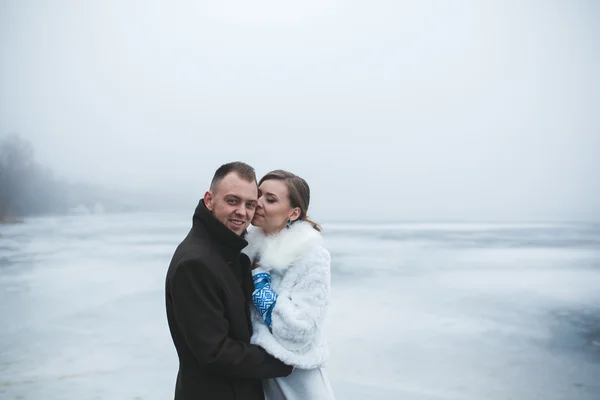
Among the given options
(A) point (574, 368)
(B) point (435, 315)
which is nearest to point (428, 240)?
(B) point (435, 315)

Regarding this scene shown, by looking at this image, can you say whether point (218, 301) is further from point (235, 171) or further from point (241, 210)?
point (235, 171)

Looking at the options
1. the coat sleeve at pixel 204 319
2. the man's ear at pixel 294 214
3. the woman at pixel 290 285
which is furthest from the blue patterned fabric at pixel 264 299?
the man's ear at pixel 294 214

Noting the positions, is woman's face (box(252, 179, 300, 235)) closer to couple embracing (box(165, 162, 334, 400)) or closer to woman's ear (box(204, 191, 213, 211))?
couple embracing (box(165, 162, 334, 400))

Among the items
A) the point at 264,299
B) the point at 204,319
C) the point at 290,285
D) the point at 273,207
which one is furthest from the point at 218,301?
the point at 273,207

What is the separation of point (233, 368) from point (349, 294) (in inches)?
183

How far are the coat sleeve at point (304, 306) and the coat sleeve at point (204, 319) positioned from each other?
14 centimetres

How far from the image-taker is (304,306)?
1.39 m

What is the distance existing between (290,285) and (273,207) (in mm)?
265

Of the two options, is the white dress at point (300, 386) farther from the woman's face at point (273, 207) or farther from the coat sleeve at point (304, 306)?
the woman's face at point (273, 207)

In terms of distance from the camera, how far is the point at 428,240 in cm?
850

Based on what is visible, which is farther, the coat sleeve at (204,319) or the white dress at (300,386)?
the white dress at (300,386)

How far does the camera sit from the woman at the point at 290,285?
1361 mm

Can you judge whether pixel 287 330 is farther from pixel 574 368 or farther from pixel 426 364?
pixel 574 368

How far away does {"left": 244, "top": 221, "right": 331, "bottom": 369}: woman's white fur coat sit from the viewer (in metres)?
1.35
